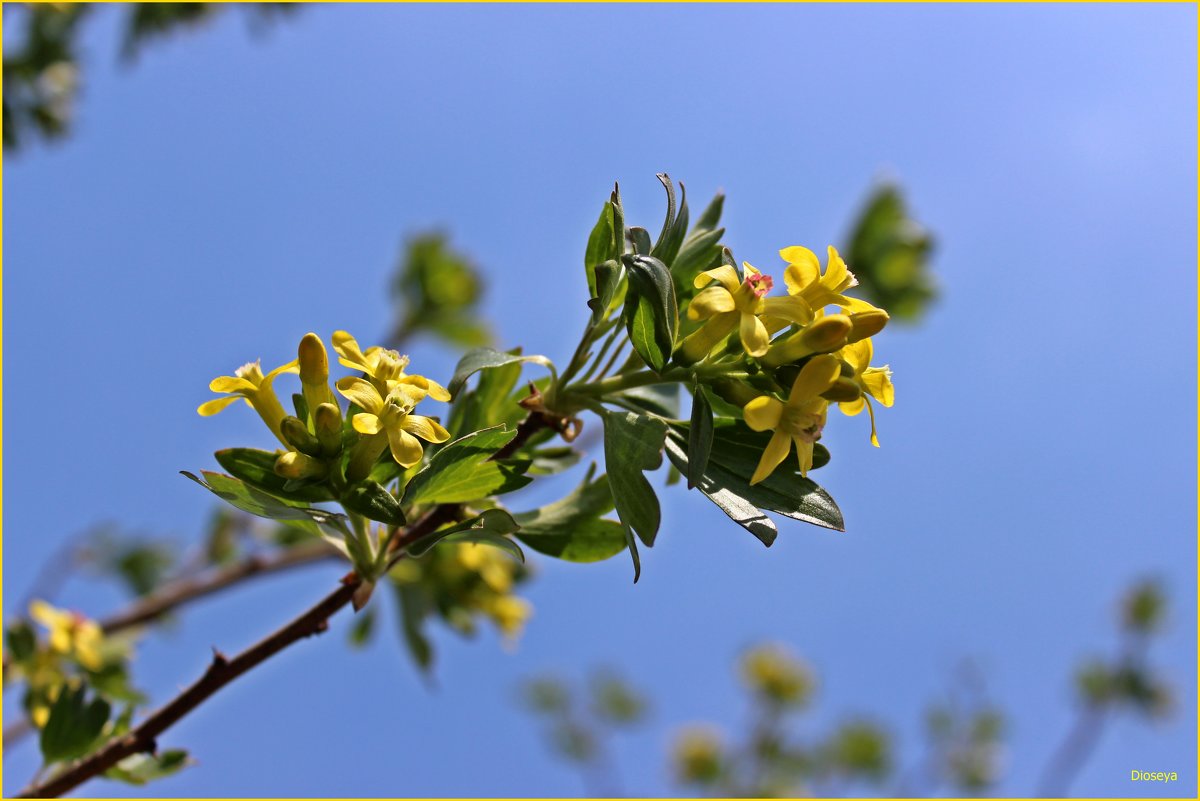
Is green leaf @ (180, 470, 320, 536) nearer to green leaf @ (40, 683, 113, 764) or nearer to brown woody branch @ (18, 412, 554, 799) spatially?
brown woody branch @ (18, 412, 554, 799)

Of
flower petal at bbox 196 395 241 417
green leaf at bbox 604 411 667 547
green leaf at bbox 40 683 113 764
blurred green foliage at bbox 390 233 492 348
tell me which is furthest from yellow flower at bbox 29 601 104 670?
blurred green foliage at bbox 390 233 492 348

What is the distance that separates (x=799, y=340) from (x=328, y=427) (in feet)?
3.29

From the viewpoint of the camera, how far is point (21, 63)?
18.7 feet

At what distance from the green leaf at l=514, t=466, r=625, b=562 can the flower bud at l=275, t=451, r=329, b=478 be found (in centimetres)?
54

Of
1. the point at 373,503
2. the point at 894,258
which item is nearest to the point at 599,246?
the point at 373,503

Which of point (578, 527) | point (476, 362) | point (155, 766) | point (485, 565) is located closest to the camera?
point (476, 362)

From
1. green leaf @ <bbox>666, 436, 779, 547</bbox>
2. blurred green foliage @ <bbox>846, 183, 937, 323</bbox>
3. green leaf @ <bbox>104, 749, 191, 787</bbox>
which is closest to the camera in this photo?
green leaf @ <bbox>666, 436, 779, 547</bbox>

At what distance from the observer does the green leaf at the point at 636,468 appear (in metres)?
1.77

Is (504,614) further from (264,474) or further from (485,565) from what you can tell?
(264,474)

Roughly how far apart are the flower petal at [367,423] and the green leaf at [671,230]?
2.31ft

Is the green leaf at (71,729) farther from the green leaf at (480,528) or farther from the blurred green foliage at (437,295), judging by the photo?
the blurred green foliage at (437,295)

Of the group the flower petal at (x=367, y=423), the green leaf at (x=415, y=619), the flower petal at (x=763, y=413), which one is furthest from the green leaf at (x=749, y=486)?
the green leaf at (x=415, y=619)

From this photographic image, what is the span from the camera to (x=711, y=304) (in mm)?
1742

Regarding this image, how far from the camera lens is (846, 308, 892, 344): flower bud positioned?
1778 millimetres
